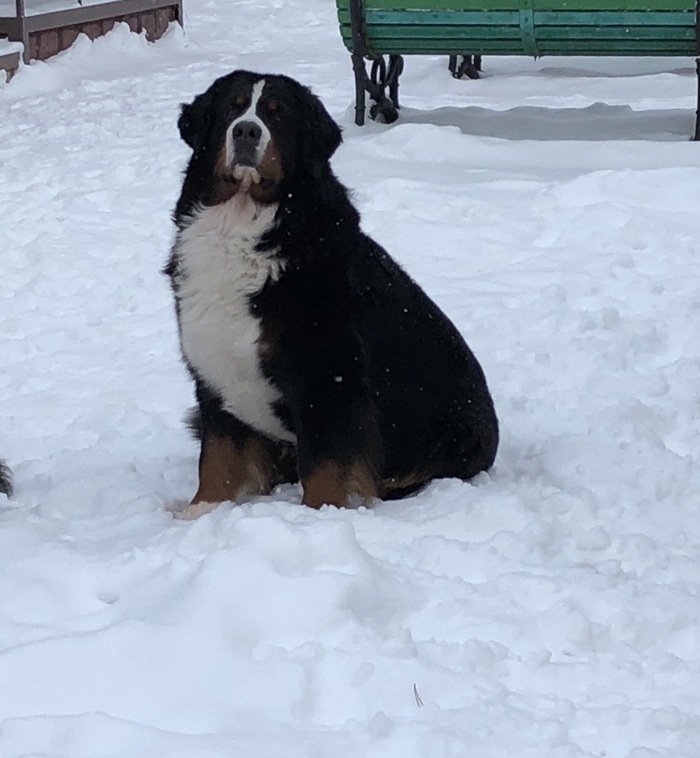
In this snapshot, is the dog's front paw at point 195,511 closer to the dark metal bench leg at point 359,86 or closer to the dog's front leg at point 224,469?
the dog's front leg at point 224,469

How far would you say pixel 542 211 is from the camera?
7.76 metres

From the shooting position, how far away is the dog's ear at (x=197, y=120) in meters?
4.18

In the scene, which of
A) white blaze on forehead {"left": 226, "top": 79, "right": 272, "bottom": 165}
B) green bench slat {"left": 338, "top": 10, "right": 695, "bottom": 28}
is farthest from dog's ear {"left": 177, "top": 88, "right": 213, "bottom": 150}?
green bench slat {"left": 338, "top": 10, "right": 695, "bottom": 28}

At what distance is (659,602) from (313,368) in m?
1.31

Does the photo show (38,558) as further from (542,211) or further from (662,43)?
(662,43)

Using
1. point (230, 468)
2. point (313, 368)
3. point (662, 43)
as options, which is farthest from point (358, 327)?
point (662, 43)

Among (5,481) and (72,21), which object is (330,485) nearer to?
(5,481)

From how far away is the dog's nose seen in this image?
3988 millimetres

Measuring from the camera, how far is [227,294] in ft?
13.6

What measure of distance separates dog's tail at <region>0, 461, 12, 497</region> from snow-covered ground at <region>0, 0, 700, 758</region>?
0.05 meters

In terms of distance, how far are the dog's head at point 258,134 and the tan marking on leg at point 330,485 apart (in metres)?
0.89

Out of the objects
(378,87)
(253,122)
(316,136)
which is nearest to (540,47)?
(378,87)

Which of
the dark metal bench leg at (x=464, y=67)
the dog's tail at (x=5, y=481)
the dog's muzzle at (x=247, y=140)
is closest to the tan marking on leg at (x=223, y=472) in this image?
the dog's tail at (x=5, y=481)

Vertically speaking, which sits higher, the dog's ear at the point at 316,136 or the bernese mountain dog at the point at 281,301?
the dog's ear at the point at 316,136
